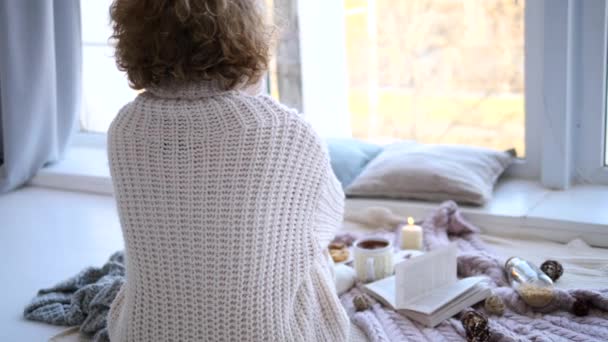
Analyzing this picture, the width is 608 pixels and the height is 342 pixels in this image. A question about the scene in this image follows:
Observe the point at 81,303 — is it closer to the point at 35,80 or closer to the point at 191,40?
the point at 191,40

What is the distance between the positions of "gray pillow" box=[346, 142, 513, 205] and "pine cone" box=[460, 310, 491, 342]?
66 centimetres

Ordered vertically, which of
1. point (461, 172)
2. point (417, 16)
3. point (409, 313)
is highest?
point (417, 16)

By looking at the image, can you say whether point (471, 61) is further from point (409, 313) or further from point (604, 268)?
point (409, 313)

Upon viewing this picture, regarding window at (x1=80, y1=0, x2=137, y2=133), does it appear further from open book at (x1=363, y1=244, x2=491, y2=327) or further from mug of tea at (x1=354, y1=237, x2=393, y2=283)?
open book at (x1=363, y1=244, x2=491, y2=327)

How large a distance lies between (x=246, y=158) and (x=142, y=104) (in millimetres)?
222

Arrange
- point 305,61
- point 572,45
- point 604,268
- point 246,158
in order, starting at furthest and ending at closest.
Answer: point 305,61, point 572,45, point 604,268, point 246,158

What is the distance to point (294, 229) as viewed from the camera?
1.24 metres

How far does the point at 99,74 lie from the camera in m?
2.91

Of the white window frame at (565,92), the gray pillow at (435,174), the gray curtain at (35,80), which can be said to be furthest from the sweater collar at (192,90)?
the gray curtain at (35,80)

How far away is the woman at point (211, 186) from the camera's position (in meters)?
1.21

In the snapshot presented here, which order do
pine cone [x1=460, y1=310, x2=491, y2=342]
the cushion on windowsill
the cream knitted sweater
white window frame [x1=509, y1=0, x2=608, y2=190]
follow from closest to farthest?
the cream knitted sweater → pine cone [x1=460, y1=310, x2=491, y2=342] → white window frame [x1=509, y1=0, x2=608, y2=190] → the cushion on windowsill

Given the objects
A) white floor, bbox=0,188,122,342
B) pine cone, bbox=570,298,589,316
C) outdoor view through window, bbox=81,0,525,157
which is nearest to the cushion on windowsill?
outdoor view through window, bbox=81,0,525,157

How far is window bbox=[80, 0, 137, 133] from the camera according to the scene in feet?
9.26

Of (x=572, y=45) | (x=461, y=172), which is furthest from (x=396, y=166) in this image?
(x=572, y=45)
